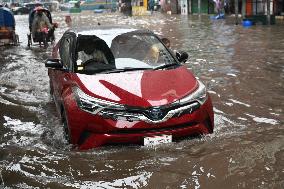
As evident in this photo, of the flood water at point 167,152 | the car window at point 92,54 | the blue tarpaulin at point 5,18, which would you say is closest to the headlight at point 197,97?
the flood water at point 167,152

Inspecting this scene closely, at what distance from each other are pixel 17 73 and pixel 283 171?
9.63 meters

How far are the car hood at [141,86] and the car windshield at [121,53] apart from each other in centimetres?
30

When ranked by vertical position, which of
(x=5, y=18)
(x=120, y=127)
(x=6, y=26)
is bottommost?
(x=120, y=127)

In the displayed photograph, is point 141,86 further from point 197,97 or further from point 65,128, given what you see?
point 65,128

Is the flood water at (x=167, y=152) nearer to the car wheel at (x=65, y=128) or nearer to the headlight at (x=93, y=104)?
the car wheel at (x=65, y=128)

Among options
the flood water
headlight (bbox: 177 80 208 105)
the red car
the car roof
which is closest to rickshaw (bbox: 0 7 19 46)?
the flood water

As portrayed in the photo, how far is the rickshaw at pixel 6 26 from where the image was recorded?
63.2 ft

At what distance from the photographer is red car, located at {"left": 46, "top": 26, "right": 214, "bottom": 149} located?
17.4ft

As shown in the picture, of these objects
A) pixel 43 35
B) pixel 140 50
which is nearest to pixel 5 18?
pixel 43 35

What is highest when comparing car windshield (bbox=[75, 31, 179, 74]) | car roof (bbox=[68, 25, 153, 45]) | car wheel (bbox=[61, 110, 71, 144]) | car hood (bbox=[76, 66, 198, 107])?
car roof (bbox=[68, 25, 153, 45])

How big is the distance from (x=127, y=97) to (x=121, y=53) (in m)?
1.43

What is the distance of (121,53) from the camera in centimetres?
672

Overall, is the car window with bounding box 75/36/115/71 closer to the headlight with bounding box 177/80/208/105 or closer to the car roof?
the car roof

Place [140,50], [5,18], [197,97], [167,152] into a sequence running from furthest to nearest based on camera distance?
[5,18], [140,50], [197,97], [167,152]
